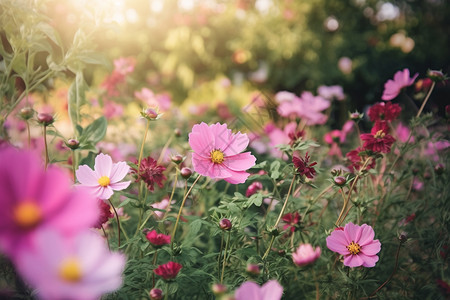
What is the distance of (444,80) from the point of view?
87 centimetres

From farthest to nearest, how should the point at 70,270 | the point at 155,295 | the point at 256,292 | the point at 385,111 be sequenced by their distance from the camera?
the point at 385,111, the point at 155,295, the point at 256,292, the point at 70,270

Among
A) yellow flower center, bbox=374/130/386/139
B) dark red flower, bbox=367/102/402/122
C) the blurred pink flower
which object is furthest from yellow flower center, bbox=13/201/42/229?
the blurred pink flower

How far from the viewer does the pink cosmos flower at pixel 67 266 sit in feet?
0.80

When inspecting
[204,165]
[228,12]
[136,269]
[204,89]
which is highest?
[204,165]

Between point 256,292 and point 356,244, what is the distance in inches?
12.4

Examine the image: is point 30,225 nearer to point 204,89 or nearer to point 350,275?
point 350,275

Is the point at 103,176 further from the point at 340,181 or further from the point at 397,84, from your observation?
the point at 397,84

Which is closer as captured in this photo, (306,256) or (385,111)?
(306,256)

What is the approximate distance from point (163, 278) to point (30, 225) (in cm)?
27

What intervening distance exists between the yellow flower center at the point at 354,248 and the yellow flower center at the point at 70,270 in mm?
484

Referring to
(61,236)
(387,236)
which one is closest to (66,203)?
(61,236)

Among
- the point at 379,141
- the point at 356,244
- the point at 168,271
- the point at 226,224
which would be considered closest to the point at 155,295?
the point at 168,271

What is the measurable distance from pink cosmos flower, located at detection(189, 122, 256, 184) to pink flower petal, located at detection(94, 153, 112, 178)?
0.14 metres

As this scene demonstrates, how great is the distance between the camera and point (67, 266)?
0.26 metres
